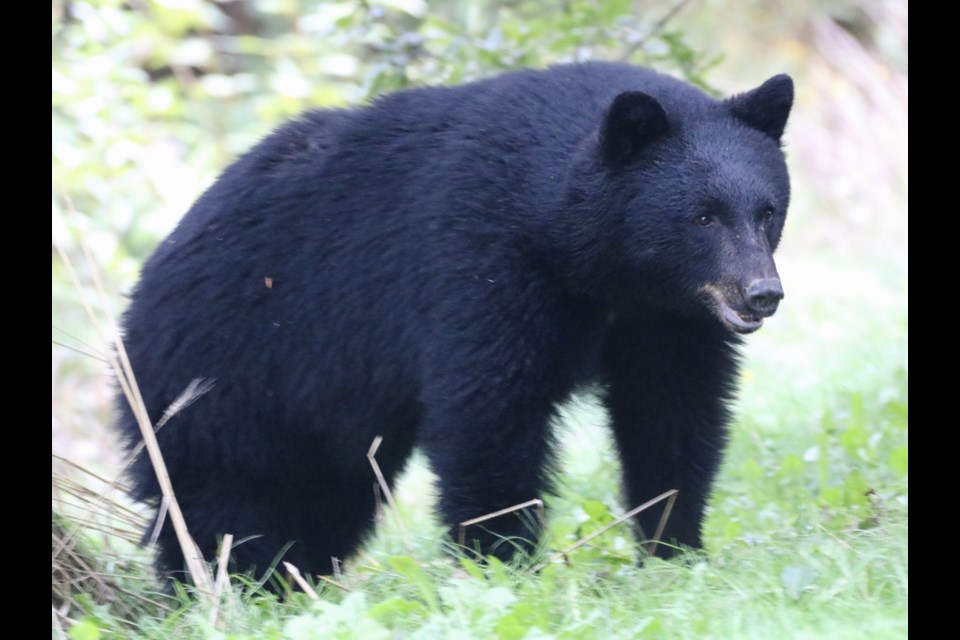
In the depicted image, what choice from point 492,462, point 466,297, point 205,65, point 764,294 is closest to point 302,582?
point 492,462

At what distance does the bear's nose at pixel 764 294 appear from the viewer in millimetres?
4152

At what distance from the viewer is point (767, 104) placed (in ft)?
14.9

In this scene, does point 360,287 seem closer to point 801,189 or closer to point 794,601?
point 794,601

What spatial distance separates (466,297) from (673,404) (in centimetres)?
103

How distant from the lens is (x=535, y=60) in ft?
21.2

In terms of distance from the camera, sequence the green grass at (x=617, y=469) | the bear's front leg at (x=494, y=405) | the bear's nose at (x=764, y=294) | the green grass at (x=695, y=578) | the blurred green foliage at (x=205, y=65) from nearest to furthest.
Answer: the green grass at (x=695, y=578) < the green grass at (x=617, y=469) < the bear's nose at (x=764, y=294) < the bear's front leg at (x=494, y=405) < the blurred green foliage at (x=205, y=65)

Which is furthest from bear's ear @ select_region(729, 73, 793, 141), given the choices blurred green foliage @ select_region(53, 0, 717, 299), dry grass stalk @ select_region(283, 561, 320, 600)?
dry grass stalk @ select_region(283, 561, 320, 600)

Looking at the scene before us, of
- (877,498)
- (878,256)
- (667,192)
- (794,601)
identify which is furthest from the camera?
(878,256)

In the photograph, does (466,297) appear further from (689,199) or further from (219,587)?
(219,587)

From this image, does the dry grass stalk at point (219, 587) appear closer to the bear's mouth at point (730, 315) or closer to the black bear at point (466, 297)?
the black bear at point (466, 297)

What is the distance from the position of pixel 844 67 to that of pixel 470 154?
10.8m

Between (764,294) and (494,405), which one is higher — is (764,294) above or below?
above

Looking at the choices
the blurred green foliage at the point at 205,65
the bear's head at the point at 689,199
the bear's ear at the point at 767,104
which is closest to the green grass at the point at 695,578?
the bear's head at the point at 689,199
